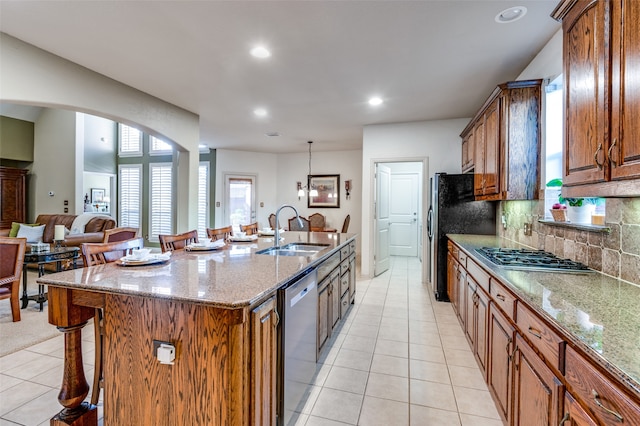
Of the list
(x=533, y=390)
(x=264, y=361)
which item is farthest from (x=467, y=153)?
(x=264, y=361)

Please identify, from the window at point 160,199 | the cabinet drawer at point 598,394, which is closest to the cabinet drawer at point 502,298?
the cabinet drawer at point 598,394

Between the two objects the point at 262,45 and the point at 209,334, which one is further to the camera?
the point at 262,45

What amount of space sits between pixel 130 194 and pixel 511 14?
9397mm

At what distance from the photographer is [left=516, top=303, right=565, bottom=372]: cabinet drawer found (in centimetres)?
106

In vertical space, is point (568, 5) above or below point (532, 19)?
below

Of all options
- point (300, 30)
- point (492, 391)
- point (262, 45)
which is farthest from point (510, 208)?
point (262, 45)

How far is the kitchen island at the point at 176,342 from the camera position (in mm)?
1235

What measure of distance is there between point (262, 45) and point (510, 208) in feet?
10.2

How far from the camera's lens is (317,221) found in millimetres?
7613

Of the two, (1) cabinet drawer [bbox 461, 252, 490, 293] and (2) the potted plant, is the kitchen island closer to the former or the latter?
(1) cabinet drawer [bbox 461, 252, 490, 293]

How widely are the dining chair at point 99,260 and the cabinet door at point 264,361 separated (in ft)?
3.13

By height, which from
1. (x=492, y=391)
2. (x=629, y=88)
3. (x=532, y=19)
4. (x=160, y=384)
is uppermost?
(x=532, y=19)

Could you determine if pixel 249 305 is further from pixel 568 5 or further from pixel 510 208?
pixel 510 208

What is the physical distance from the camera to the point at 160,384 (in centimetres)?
134
